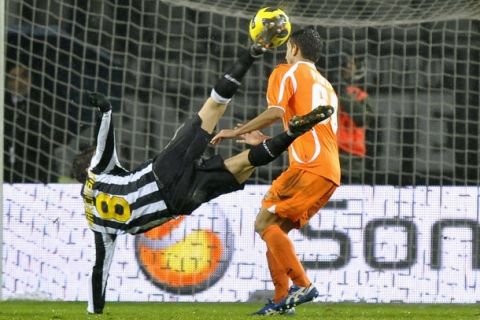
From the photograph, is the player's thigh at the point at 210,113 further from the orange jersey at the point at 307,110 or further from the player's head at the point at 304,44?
the player's head at the point at 304,44

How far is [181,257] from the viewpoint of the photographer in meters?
11.0

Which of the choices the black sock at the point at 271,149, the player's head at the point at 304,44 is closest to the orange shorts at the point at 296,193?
the black sock at the point at 271,149

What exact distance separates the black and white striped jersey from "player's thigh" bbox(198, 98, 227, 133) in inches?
18.1

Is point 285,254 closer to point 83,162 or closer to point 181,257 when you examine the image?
point 83,162

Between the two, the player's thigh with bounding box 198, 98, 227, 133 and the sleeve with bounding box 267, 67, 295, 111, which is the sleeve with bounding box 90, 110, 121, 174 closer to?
the player's thigh with bounding box 198, 98, 227, 133

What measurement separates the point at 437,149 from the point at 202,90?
2229 mm

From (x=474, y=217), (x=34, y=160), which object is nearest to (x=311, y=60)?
(x=474, y=217)

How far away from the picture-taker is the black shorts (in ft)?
26.1

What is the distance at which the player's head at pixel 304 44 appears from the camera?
8570 mm

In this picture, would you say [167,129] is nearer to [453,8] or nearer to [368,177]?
Result: [368,177]

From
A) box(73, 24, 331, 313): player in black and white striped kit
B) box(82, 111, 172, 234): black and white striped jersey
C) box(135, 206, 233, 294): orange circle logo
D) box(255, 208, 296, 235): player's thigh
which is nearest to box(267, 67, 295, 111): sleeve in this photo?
box(73, 24, 331, 313): player in black and white striped kit

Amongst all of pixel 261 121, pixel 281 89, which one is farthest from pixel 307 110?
pixel 261 121

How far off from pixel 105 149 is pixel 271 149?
1.07 meters

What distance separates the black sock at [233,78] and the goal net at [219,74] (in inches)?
153
